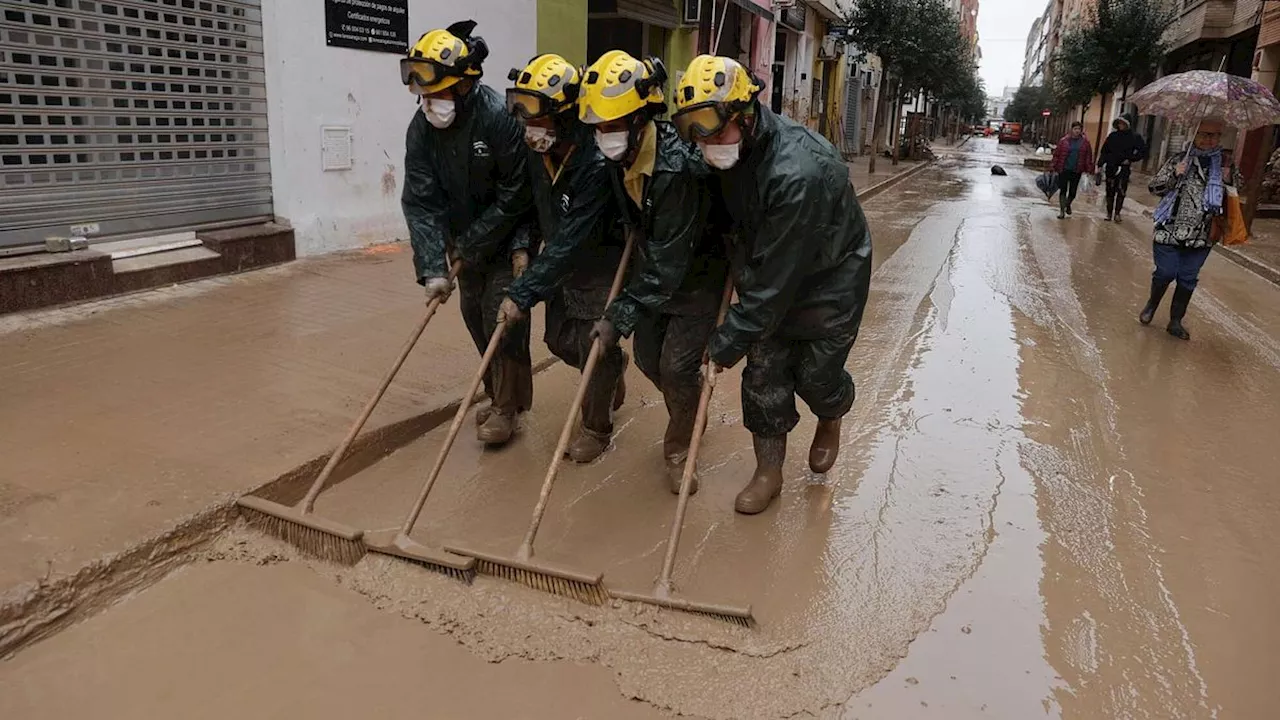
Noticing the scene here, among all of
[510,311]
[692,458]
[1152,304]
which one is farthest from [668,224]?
[1152,304]

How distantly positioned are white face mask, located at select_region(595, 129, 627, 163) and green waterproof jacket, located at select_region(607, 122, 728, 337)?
0.16 m

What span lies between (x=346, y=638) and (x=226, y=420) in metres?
1.71

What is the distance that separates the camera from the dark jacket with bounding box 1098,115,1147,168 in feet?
45.4

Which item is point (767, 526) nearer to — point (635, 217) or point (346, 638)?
point (635, 217)

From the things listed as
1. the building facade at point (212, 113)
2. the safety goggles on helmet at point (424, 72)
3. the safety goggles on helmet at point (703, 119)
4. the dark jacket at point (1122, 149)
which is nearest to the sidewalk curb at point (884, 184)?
the dark jacket at point (1122, 149)

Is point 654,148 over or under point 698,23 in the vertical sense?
under

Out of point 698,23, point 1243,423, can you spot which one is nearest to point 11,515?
point 1243,423

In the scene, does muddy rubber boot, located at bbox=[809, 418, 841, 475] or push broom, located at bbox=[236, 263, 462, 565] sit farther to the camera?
muddy rubber boot, located at bbox=[809, 418, 841, 475]

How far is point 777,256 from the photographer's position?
10.2ft

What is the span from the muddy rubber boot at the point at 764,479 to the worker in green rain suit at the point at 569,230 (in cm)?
78

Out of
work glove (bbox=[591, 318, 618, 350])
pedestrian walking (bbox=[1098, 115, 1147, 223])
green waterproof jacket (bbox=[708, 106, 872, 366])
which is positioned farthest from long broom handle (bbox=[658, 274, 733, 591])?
pedestrian walking (bbox=[1098, 115, 1147, 223])

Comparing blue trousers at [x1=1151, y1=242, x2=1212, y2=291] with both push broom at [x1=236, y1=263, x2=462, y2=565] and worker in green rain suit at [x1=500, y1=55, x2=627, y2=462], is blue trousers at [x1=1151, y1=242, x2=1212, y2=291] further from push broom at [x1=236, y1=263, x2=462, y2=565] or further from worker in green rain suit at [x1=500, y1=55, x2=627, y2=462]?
push broom at [x1=236, y1=263, x2=462, y2=565]

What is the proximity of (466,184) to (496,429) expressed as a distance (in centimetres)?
115

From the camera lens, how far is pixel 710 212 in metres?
3.46
